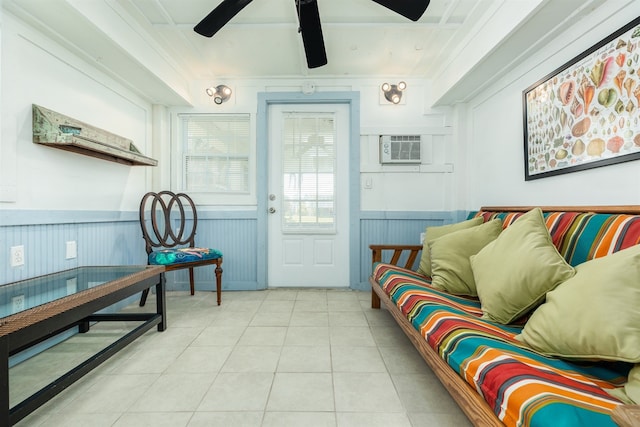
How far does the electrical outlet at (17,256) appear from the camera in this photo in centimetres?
168

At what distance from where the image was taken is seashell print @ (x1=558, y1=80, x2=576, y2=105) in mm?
1731

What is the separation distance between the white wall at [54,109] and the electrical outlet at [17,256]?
25 centimetres

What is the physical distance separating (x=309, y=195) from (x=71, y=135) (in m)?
2.14

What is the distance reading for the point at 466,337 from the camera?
109 centimetres

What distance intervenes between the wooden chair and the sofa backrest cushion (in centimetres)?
259

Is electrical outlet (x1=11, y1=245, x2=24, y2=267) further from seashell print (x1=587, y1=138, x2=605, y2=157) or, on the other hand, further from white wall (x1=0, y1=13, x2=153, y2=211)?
seashell print (x1=587, y1=138, x2=605, y2=157)

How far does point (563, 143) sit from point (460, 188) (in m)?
1.30

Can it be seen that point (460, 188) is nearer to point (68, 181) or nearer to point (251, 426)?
point (251, 426)

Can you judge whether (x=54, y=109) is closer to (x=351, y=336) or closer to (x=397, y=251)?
(x=351, y=336)

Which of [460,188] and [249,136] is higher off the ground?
[249,136]

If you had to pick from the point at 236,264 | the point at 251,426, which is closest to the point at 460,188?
the point at 236,264

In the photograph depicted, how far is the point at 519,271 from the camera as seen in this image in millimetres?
1283

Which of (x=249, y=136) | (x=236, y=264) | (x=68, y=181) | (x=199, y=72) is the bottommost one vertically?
(x=236, y=264)

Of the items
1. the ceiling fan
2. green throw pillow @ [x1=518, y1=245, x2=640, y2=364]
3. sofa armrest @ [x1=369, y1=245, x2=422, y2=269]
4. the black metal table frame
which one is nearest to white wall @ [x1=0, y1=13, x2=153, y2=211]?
the black metal table frame
